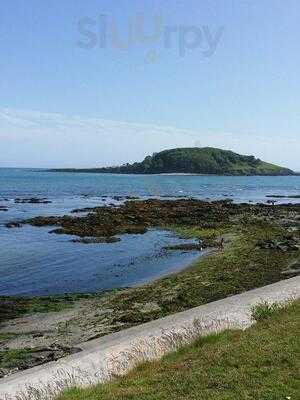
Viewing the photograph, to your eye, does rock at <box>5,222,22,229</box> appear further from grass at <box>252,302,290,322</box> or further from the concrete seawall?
grass at <box>252,302,290,322</box>

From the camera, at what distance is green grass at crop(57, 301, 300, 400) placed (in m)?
7.72

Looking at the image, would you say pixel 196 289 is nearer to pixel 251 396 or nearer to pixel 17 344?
pixel 17 344

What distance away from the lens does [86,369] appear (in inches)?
391

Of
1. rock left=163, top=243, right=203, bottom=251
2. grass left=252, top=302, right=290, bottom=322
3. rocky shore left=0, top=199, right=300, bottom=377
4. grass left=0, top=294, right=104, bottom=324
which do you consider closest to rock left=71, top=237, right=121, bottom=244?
rocky shore left=0, top=199, right=300, bottom=377

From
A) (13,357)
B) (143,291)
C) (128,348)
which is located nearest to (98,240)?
(143,291)

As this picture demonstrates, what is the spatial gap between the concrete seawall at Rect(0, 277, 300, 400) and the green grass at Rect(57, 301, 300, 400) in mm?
471

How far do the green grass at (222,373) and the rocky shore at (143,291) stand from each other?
314cm

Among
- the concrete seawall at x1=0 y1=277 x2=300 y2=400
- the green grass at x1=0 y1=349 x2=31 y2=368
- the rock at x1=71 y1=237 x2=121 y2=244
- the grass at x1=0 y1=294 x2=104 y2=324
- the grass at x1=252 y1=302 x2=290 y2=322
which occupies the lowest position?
the grass at x1=0 y1=294 x2=104 y2=324

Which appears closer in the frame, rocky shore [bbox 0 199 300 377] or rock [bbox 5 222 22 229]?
rocky shore [bbox 0 199 300 377]

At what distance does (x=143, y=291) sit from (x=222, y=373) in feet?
39.1

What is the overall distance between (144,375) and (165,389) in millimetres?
1120

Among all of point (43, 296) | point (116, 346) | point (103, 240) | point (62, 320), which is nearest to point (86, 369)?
point (116, 346)

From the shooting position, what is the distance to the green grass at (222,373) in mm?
7719

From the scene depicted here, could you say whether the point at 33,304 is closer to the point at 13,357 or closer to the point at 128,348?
the point at 13,357
